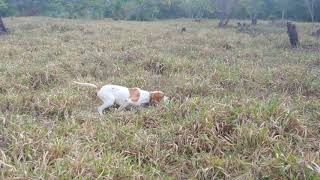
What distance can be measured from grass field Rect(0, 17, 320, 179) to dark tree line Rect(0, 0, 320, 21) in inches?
1017

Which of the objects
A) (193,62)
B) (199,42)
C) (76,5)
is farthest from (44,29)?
(76,5)

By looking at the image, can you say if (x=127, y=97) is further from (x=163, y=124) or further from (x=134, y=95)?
(x=163, y=124)

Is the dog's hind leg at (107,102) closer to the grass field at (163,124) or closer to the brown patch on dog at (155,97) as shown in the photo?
the grass field at (163,124)

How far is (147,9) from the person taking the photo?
37281 millimetres

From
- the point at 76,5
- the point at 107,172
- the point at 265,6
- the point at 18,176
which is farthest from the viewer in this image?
the point at 76,5

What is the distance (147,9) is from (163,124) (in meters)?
32.6

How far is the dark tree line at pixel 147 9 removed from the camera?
35031 millimetres

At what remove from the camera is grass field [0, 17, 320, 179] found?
14.0 ft

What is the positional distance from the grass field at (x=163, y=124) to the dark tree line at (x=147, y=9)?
2584cm

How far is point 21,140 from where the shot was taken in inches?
177

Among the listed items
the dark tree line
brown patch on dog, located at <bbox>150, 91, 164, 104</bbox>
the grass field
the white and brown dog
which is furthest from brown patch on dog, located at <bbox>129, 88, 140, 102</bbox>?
the dark tree line

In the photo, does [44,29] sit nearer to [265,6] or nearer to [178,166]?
[178,166]

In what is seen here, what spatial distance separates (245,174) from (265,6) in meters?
32.9

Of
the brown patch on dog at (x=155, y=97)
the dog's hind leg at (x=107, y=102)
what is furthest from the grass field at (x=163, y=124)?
the brown patch on dog at (x=155, y=97)
